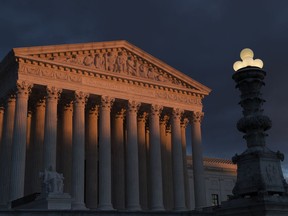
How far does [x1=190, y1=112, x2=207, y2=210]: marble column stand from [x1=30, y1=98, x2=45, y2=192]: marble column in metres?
16.5

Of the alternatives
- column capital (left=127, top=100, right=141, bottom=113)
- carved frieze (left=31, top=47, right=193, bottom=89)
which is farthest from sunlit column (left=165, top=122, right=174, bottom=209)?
column capital (left=127, top=100, right=141, bottom=113)

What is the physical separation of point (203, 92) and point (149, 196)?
13310mm

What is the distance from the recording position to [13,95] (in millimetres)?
40312

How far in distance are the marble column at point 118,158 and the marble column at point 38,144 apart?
8.07m

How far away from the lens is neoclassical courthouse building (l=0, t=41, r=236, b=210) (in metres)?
38.2

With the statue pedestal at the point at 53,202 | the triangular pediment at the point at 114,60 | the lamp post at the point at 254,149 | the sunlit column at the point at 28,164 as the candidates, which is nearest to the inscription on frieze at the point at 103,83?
the triangular pediment at the point at 114,60

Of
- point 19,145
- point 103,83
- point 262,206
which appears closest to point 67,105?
point 103,83

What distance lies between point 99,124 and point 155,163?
7.17 meters

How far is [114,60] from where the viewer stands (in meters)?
44.2

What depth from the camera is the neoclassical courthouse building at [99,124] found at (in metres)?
38.2

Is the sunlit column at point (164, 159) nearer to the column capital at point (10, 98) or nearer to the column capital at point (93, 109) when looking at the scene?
the column capital at point (93, 109)

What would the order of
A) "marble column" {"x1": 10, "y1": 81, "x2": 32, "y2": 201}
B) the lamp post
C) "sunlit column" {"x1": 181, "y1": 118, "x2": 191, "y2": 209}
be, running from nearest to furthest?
the lamp post
"marble column" {"x1": 10, "y1": 81, "x2": 32, "y2": 201}
"sunlit column" {"x1": 181, "y1": 118, "x2": 191, "y2": 209}

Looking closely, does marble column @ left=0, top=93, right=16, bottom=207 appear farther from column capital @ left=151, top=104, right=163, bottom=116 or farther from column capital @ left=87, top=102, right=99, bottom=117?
column capital @ left=151, top=104, right=163, bottom=116

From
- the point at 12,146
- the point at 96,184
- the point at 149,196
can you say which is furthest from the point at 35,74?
the point at 149,196
